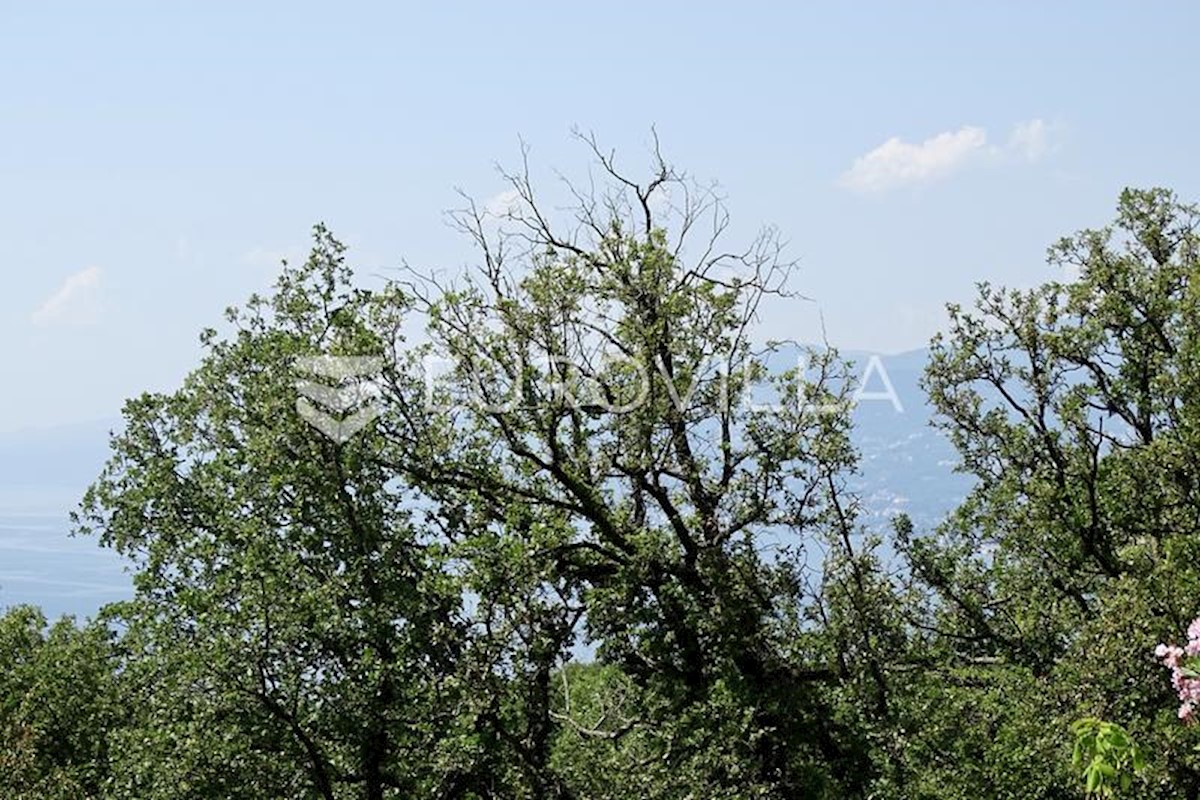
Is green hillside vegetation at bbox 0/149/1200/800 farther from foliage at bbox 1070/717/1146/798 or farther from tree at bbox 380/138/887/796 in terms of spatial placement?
foliage at bbox 1070/717/1146/798

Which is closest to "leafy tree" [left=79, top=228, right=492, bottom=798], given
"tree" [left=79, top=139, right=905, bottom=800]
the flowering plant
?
"tree" [left=79, top=139, right=905, bottom=800]

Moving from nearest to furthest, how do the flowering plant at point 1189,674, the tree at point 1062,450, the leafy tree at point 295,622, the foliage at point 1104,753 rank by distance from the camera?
the foliage at point 1104,753 < the flowering plant at point 1189,674 < the leafy tree at point 295,622 < the tree at point 1062,450

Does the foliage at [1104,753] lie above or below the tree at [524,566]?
below

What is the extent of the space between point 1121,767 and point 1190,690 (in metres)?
1.33

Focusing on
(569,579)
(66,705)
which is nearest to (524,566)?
(569,579)

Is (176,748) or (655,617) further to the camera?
(655,617)

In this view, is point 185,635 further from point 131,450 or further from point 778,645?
point 778,645

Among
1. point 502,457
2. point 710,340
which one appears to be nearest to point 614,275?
point 710,340

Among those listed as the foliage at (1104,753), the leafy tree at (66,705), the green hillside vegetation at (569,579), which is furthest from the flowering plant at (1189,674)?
the leafy tree at (66,705)

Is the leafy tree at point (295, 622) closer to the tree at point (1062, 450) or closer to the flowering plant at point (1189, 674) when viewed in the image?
the tree at point (1062, 450)

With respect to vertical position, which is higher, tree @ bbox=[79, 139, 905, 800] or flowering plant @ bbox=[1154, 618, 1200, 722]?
tree @ bbox=[79, 139, 905, 800]

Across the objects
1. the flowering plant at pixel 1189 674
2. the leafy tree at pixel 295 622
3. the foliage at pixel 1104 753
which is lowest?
the foliage at pixel 1104 753

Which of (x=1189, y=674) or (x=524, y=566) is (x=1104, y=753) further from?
(x=524, y=566)

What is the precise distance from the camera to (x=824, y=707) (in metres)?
22.1
